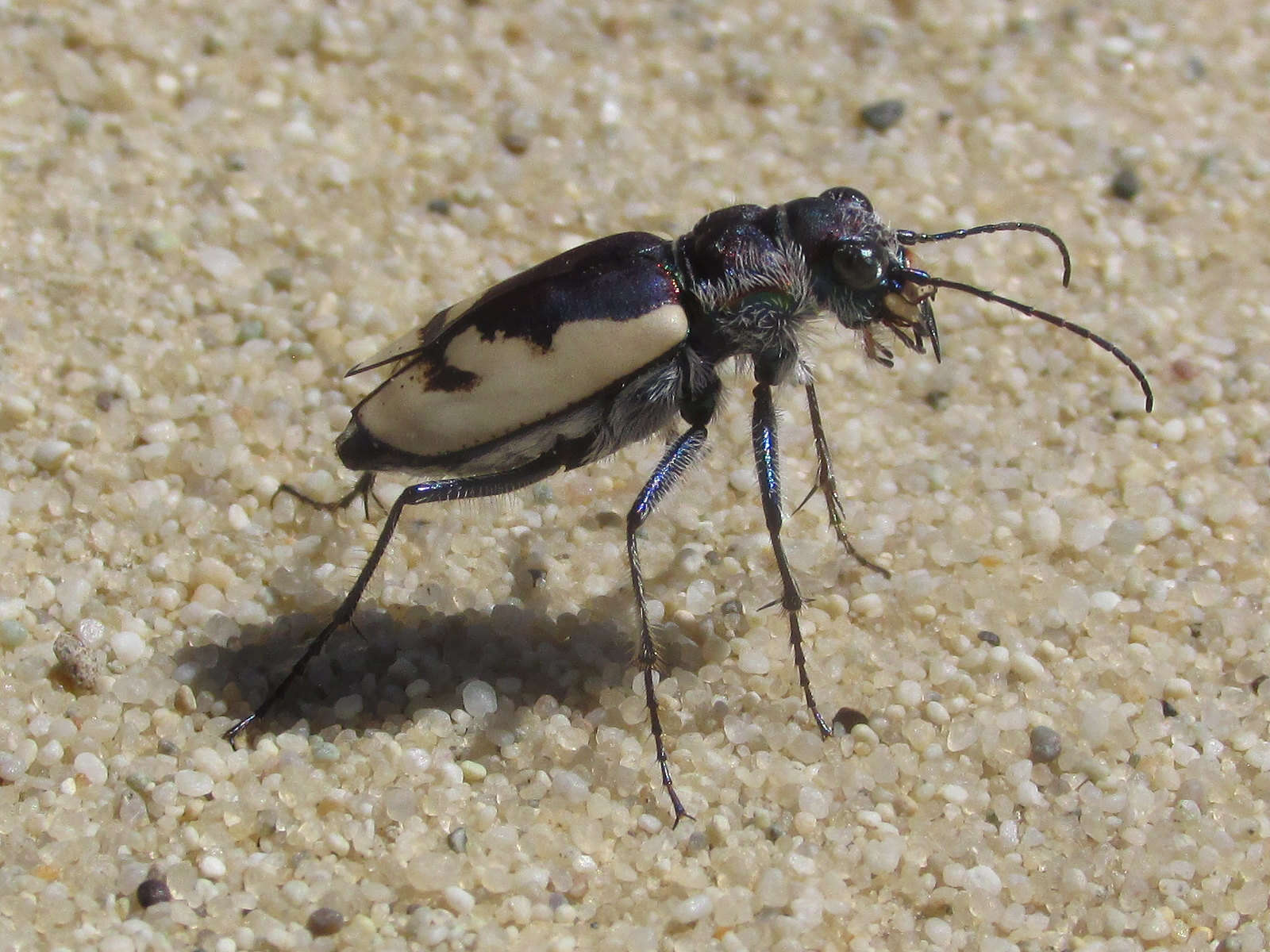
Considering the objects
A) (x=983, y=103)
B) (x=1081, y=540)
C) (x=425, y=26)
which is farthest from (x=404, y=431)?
(x=983, y=103)

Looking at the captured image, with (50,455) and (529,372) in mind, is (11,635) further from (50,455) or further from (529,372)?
(529,372)

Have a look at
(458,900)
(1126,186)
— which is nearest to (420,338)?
(458,900)

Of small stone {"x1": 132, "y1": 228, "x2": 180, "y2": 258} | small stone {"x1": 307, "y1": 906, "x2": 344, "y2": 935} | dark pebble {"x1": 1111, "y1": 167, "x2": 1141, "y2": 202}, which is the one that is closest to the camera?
small stone {"x1": 307, "y1": 906, "x2": 344, "y2": 935}

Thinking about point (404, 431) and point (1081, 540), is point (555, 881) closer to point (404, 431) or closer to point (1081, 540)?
point (404, 431)

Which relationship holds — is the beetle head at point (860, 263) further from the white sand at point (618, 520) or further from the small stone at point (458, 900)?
the small stone at point (458, 900)

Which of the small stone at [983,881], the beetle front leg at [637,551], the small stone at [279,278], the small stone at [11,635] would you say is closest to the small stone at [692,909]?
the beetle front leg at [637,551]

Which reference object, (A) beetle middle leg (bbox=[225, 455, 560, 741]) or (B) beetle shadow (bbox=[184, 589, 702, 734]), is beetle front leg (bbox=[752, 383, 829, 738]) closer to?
(B) beetle shadow (bbox=[184, 589, 702, 734])

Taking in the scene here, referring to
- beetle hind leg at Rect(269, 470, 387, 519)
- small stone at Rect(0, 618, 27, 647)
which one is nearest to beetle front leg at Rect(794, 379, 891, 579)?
beetle hind leg at Rect(269, 470, 387, 519)
